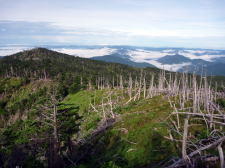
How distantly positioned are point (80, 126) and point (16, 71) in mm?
146931

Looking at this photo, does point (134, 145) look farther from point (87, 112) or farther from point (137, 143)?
point (87, 112)

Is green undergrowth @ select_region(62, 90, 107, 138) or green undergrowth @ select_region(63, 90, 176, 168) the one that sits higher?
green undergrowth @ select_region(63, 90, 176, 168)

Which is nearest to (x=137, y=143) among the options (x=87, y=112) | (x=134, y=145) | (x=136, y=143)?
(x=136, y=143)

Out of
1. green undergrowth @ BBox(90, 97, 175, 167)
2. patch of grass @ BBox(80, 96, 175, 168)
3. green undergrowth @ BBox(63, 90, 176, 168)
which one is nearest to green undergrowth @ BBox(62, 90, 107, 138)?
green undergrowth @ BBox(63, 90, 176, 168)

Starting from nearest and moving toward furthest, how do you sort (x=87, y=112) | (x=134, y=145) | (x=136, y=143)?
(x=134, y=145)
(x=136, y=143)
(x=87, y=112)

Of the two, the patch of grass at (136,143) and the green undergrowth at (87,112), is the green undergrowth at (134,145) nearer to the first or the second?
the patch of grass at (136,143)

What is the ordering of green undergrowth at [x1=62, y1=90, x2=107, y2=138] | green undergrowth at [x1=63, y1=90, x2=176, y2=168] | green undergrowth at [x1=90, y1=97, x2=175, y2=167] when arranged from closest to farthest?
green undergrowth at [x1=63, y1=90, x2=176, y2=168] → green undergrowth at [x1=90, y1=97, x2=175, y2=167] → green undergrowth at [x1=62, y1=90, x2=107, y2=138]

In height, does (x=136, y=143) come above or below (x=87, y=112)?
above

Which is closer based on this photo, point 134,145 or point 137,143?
point 134,145

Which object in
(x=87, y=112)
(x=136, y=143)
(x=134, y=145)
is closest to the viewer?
(x=134, y=145)

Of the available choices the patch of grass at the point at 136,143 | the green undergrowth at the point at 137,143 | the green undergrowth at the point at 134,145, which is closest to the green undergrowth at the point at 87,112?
the green undergrowth at the point at 134,145

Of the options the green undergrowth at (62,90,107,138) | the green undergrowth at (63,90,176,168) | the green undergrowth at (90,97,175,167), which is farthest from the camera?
the green undergrowth at (62,90,107,138)

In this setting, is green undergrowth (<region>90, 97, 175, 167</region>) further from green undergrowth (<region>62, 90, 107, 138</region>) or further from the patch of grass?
green undergrowth (<region>62, 90, 107, 138</region>)

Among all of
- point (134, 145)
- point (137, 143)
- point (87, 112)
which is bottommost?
point (87, 112)
